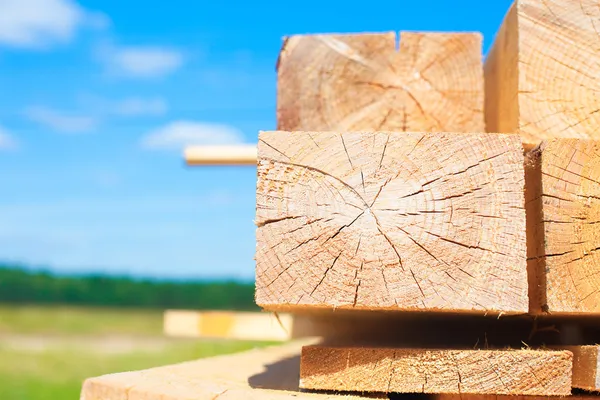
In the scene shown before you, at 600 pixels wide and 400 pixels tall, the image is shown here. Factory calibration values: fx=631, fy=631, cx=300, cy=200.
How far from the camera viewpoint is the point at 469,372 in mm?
1828

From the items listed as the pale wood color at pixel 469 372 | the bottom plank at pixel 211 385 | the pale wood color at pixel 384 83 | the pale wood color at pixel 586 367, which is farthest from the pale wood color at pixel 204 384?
the pale wood color at pixel 384 83

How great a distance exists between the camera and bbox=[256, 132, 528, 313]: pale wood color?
5.71ft

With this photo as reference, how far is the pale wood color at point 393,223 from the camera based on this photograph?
68.5 inches

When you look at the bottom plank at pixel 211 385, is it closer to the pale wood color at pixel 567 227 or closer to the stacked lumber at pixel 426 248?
the stacked lumber at pixel 426 248

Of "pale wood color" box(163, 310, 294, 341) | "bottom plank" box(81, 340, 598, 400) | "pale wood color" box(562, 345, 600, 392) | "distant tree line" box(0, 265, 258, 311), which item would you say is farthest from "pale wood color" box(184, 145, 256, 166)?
"distant tree line" box(0, 265, 258, 311)

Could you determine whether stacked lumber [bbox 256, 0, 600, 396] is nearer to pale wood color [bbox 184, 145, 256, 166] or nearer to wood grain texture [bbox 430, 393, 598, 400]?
wood grain texture [bbox 430, 393, 598, 400]

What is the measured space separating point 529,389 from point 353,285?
60 cm

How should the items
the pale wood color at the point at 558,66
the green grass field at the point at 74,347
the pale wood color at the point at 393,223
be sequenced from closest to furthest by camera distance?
1. the pale wood color at the point at 393,223
2. the pale wood color at the point at 558,66
3. the green grass field at the point at 74,347

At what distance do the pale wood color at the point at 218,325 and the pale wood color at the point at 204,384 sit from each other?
5.15 feet

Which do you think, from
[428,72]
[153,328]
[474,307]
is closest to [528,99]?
[428,72]

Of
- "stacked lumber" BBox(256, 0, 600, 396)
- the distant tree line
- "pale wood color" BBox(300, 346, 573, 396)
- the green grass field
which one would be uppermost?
"stacked lumber" BBox(256, 0, 600, 396)

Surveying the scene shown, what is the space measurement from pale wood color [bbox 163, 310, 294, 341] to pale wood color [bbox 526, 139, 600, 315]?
8.64 feet

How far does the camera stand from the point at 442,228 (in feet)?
5.79

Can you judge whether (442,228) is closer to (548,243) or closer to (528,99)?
(548,243)
